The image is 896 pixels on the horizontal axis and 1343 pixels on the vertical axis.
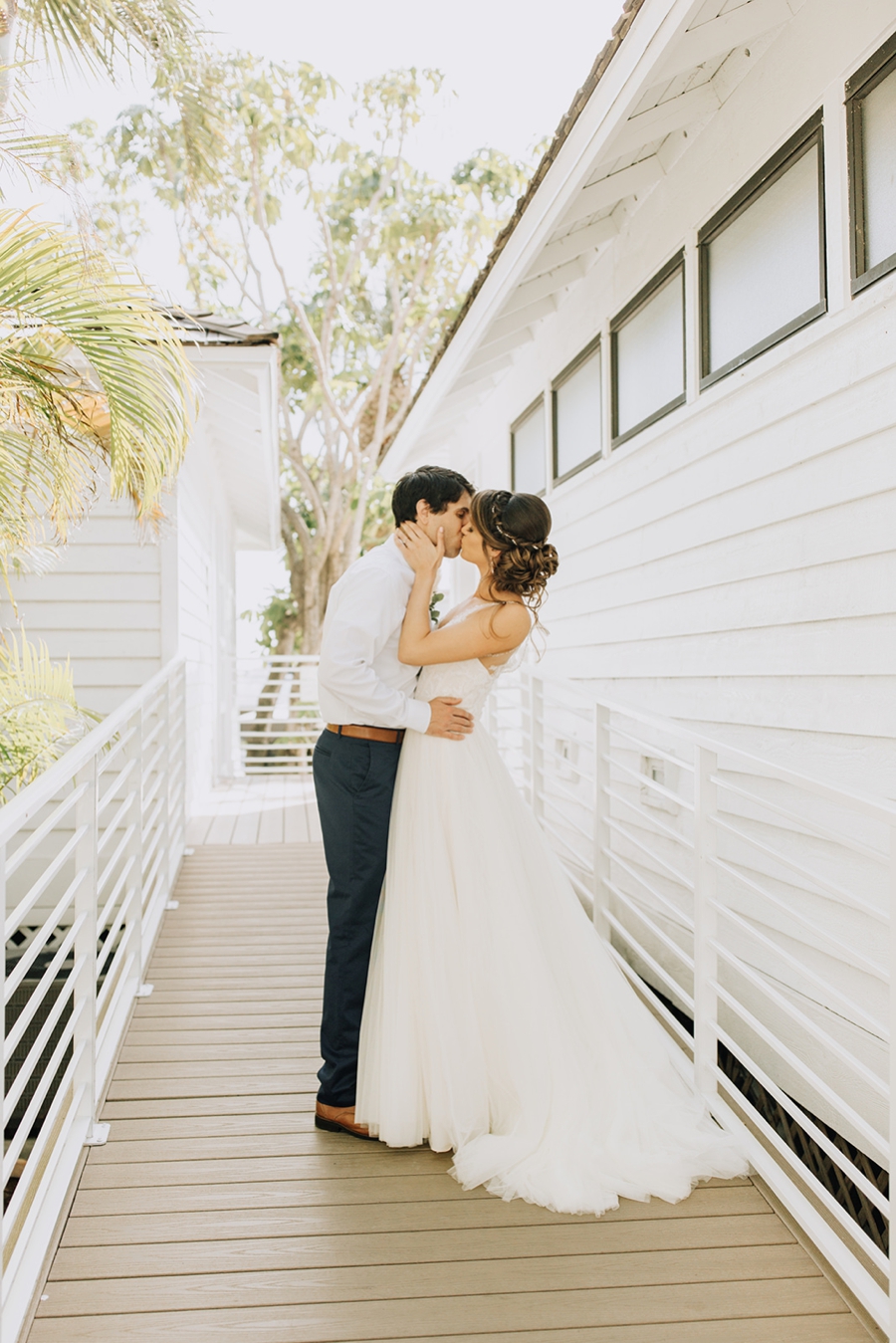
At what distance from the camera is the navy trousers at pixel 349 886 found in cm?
313

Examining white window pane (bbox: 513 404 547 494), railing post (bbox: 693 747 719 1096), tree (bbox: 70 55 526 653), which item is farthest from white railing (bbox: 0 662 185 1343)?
tree (bbox: 70 55 526 653)

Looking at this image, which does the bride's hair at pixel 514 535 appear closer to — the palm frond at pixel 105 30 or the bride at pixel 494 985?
the bride at pixel 494 985

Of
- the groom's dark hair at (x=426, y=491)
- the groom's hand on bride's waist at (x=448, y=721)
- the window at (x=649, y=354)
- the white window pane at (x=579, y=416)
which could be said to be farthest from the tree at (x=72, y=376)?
the white window pane at (x=579, y=416)

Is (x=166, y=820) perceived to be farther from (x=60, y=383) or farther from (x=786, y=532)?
(x=786, y=532)

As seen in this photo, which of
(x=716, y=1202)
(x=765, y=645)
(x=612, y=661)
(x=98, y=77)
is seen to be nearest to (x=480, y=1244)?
(x=716, y=1202)

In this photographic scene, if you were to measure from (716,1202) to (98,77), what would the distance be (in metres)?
5.28

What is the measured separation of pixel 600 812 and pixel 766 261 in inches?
85.9

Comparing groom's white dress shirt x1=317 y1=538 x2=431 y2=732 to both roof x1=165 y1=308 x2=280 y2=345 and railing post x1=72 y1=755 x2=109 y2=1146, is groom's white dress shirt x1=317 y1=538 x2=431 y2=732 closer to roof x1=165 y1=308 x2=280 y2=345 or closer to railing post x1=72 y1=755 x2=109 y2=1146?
railing post x1=72 y1=755 x2=109 y2=1146

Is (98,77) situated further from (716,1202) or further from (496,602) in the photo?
(716,1202)

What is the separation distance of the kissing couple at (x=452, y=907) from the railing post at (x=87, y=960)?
0.64m

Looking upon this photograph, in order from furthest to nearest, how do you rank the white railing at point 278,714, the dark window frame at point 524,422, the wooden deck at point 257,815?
the white railing at point 278,714
the dark window frame at point 524,422
the wooden deck at point 257,815

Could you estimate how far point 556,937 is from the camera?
10.4ft

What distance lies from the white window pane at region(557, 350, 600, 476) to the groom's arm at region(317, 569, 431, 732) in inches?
143

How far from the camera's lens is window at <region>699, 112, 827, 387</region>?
3.61 meters
